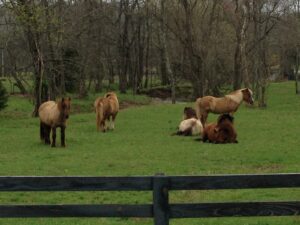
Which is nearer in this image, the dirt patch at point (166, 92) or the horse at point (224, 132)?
the horse at point (224, 132)

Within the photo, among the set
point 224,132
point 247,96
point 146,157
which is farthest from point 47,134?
point 247,96

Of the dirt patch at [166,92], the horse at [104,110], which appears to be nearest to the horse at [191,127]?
the horse at [104,110]

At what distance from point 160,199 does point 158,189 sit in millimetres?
130

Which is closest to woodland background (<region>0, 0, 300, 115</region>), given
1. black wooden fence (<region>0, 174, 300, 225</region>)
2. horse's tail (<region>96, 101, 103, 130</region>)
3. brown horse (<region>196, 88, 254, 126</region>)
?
horse's tail (<region>96, 101, 103, 130</region>)

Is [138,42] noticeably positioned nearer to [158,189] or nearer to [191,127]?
[191,127]

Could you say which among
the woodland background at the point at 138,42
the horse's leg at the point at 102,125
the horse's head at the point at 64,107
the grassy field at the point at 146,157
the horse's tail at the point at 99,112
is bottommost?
the grassy field at the point at 146,157

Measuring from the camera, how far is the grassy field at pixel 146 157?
38.8 feet

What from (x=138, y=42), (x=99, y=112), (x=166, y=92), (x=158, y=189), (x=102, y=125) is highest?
(x=138, y=42)

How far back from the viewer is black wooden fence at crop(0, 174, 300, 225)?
6.88 m

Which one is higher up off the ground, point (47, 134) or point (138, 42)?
point (138, 42)

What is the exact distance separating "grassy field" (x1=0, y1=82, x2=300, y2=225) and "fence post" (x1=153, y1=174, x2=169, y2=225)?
8.77 feet

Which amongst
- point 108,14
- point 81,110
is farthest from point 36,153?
point 108,14

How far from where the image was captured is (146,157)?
1816 cm

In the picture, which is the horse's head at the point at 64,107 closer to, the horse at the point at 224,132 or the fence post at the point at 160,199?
the horse at the point at 224,132
